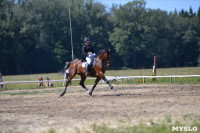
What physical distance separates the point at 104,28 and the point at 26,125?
64768mm

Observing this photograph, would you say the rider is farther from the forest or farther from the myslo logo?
the forest

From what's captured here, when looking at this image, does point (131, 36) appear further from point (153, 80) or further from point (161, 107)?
point (161, 107)

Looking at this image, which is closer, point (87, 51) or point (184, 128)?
point (184, 128)

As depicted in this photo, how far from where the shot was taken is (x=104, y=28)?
2835 inches

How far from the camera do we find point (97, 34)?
227 feet

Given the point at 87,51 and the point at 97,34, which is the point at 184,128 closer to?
the point at 87,51

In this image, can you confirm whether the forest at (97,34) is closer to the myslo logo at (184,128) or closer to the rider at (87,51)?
the rider at (87,51)

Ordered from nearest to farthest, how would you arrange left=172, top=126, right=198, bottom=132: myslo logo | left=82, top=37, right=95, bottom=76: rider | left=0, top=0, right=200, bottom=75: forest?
1. left=172, top=126, right=198, bottom=132: myslo logo
2. left=82, top=37, right=95, bottom=76: rider
3. left=0, top=0, right=200, bottom=75: forest

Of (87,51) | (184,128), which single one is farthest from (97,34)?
(184,128)

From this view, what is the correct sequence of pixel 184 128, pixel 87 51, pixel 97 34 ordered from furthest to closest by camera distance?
pixel 97 34 < pixel 87 51 < pixel 184 128

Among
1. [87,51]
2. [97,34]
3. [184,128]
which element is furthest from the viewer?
[97,34]

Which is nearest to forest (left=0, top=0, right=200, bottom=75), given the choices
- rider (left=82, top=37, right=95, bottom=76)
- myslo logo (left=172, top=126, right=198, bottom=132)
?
rider (left=82, top=37, right=95, bottom=76)

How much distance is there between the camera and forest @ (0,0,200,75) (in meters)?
64.4

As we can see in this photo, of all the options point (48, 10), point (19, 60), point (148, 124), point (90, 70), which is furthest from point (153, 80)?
point (48, 10)
